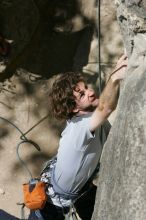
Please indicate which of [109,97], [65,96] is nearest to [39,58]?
[65,96]

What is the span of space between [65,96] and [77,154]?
0.37 meters

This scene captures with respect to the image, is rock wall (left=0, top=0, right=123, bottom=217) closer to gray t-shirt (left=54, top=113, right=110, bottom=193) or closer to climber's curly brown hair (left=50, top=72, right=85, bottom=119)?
gray t-shirt (left=54, top=113, right=110, bottom=193)

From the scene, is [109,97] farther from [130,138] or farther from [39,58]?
[39,58]

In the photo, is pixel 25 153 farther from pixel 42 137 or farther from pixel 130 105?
pixel 130 105

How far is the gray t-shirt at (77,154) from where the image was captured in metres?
3.71

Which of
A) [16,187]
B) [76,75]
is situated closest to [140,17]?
[76,75]

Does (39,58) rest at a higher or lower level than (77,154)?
higher

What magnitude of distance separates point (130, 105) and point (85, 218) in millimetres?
1794

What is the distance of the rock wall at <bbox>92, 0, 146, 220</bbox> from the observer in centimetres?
276

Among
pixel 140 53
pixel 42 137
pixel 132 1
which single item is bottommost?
pixel 42 137

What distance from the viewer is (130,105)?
2.83 meters

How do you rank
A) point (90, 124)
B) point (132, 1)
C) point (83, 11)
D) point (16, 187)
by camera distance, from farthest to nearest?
point (83, 11) < point (16, 187) < point (90, 124) < point (132, 1)

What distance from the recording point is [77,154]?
380cm

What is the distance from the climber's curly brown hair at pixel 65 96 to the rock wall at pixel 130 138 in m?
0.70
